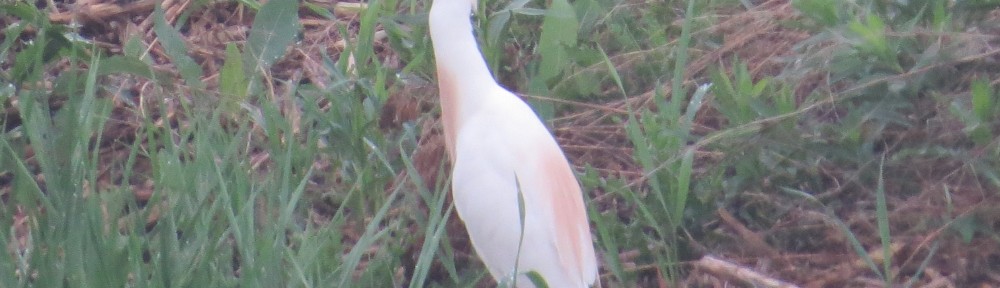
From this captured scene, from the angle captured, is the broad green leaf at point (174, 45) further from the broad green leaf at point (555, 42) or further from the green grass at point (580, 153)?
the broad green leaf at point (555, 42)

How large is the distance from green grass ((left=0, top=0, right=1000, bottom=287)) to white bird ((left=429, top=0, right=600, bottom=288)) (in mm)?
74

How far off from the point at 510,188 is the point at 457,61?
0.74 feet

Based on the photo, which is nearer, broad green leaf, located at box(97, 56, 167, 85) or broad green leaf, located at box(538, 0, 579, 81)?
broad green leaf, located at box(97, 56, 167, 85)

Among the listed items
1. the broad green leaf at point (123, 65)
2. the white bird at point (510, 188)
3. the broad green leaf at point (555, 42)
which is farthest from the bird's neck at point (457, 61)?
the broad green leaf at point (123, 65)

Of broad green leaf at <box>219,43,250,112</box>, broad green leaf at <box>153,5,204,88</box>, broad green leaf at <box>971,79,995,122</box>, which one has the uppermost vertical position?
broad green leaf at <box>971,79,995,122</box>


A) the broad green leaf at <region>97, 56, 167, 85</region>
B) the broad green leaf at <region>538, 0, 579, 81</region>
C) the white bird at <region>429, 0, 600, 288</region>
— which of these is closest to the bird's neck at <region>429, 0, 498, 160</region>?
the white bird at <region>429, 0, 600, 288</region>

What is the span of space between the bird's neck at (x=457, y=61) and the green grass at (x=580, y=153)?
0.51 feet

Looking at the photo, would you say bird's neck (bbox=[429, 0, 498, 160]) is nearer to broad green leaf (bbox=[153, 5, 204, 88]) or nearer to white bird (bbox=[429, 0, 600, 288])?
white bird (bbox=[429, 0, 600, 288])

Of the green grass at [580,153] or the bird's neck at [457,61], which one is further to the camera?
the bird's neck at [457,61]

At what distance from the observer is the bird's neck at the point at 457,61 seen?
2018 mm

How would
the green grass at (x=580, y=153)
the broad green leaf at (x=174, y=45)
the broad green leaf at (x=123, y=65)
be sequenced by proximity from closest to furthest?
the green grass at (x=580, y=153), the broad green leaf at (x=123, y=65), the broad green leaf at (x=174, y=45)

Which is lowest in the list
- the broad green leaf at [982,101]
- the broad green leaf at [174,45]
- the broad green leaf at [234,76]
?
the broad green leaf at [234,76]

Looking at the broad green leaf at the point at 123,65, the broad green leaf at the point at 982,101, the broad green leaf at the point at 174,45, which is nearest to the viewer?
the broad green leaf at the point at 982,101

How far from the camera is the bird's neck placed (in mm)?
2018
